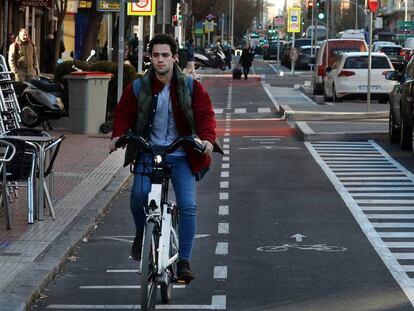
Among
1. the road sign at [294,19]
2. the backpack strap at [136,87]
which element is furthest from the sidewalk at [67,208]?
the road sign at [294,19]

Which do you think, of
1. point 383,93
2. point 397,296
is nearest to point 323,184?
point 397,296

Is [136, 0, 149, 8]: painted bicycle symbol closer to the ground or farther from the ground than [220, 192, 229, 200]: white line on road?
farther from the ground

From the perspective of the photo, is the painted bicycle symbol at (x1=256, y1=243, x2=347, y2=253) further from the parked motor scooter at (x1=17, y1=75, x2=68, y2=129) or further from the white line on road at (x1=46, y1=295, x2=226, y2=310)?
the parked motor scooter at (x1=17, y1=75, x2=68, y2=129)

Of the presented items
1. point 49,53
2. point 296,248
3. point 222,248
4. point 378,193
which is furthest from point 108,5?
point 49,53

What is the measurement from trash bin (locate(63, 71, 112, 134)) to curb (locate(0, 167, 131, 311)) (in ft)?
28.5

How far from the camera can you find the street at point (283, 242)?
29.5 ft

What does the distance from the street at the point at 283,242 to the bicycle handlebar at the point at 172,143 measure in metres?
1.11

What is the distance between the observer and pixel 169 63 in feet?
28.3

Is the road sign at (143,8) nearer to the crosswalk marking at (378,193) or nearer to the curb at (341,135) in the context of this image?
the curb at (341,135)

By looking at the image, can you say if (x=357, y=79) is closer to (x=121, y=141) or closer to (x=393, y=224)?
(x=393, y=224)

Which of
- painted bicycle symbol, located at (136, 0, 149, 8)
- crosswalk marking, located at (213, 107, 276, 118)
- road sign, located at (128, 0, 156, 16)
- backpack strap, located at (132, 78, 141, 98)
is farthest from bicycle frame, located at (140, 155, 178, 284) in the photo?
crosswalk marking, located at (213, 107, 276, 118)

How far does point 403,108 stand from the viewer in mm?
20953

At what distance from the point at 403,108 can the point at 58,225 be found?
1022 cm

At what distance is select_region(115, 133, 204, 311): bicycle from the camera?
26.0 feet
